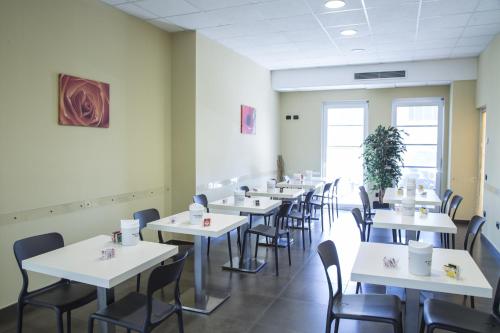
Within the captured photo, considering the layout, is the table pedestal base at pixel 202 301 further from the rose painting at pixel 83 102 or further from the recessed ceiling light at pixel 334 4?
the recessed ceiling light at pixel 334 4

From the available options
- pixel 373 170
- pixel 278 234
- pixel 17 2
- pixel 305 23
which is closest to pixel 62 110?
pixel 17 2

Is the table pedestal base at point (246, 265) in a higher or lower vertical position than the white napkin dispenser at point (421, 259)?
lower

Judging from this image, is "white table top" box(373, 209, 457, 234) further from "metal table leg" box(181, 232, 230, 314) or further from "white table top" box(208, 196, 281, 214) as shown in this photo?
"metal table leg" box(181, 232, 230, 314)

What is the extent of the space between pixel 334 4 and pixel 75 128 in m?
3.01

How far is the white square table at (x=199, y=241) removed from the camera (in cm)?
334

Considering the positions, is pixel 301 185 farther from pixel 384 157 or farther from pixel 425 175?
pixel 425 175

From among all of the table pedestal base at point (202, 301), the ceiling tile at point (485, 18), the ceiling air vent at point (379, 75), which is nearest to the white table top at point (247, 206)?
the table pedestal base at point (202, 301)

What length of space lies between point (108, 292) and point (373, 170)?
6.06m

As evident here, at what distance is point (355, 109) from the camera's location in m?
8.64

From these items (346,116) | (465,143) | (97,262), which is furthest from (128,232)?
(346,116)

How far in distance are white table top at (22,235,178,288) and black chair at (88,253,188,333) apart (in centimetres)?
20

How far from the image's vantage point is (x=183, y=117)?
5.36m

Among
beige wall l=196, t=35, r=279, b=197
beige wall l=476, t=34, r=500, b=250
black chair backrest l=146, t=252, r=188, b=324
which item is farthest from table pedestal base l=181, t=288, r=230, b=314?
beige wall l=476, t=34, r=500, b=250

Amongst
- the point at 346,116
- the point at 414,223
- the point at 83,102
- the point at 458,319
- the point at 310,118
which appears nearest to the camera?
the point at 458,319
